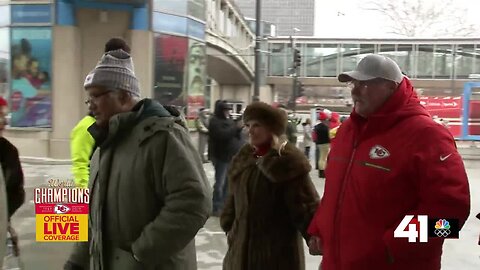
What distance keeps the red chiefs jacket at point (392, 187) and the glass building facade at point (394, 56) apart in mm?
Result: 40772

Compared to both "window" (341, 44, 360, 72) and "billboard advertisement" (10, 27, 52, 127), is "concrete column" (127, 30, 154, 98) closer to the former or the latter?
"billboard advertisement" (10, 27, 52, 127)

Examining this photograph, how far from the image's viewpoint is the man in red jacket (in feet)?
7.82

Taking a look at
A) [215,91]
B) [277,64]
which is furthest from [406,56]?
[215,91]

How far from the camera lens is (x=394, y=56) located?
1800 inches

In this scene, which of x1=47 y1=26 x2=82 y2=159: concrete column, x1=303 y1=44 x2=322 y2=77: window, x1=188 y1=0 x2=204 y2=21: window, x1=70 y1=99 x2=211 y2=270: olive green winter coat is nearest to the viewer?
x1=70 y1=99 x2=211 y2=270: olive green winter coat

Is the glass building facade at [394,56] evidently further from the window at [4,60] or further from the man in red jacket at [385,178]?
the man in red jacket at [385,178]

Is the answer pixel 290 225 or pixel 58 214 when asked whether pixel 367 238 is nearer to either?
pixel 290 225

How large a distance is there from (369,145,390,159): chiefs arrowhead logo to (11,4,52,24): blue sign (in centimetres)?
1345

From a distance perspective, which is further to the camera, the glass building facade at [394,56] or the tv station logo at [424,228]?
the glass building facade at [394,56]

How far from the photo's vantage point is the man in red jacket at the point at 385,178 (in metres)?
2.38

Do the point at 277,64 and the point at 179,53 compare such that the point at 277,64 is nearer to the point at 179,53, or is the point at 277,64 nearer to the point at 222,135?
the point at 179,53

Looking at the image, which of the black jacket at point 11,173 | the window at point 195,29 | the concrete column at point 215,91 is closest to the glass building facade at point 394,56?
the concrete column at point 215,91

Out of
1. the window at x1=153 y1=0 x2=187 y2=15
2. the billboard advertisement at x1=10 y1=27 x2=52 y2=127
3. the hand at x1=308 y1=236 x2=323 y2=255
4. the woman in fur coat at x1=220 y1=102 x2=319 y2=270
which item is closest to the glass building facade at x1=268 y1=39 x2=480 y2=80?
the window at x1=153 y1=0 x2=187 y2=15

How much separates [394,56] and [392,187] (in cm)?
4533
